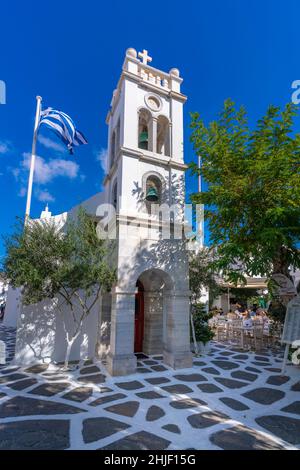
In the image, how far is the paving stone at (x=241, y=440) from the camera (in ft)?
Answer: 13.6

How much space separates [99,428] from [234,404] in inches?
128

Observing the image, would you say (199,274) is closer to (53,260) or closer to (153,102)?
(53,260)

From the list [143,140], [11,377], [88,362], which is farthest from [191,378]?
[143,140]

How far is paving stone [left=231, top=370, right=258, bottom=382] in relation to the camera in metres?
7.80

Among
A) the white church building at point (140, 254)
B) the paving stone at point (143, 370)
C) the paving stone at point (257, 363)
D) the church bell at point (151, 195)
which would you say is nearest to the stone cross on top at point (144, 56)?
the white church building at point (140, 254)

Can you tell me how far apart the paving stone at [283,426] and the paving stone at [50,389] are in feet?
16.2

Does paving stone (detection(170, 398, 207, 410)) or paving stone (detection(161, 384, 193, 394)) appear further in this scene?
paving stone (detection(161, 384, 193, 394))

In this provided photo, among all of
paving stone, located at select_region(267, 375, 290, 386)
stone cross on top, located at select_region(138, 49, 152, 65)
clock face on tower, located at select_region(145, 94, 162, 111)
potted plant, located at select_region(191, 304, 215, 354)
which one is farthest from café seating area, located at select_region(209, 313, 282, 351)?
stone cross on top, located at select_region(138, 49, 152, 65)

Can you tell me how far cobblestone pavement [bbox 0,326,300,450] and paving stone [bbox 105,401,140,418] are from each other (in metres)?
0.02

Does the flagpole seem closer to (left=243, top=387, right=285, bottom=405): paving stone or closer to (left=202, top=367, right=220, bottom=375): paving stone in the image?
(left=202, top=367, right=220, bottom=375): paving stone

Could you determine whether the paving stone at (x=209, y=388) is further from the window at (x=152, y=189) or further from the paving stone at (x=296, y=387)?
the window at (x=152, y=189)

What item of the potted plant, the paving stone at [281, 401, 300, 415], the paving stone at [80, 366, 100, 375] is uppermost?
the potted plant

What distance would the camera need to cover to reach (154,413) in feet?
17.6
